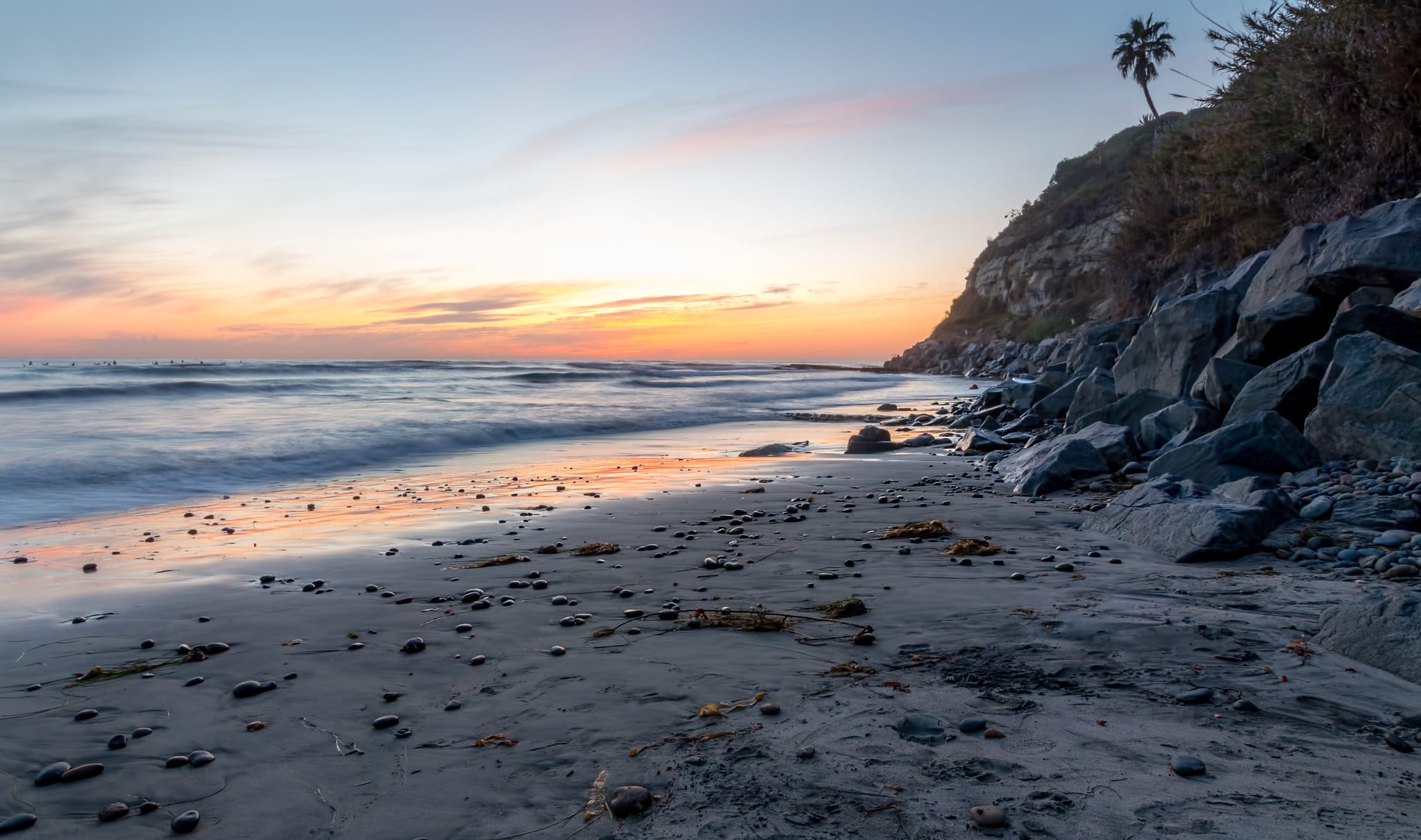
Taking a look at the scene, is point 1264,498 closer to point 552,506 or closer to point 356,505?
point 552,506

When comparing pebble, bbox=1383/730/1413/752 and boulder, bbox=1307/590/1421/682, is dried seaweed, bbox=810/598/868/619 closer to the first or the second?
boulder, bbox=1307/590/1421/682

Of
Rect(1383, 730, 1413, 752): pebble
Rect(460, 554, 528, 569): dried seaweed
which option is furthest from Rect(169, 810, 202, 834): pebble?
Rect(1383, 730, 1413, 752): pebble

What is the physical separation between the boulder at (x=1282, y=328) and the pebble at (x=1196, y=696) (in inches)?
291

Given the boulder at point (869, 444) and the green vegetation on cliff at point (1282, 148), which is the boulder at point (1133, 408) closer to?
the boulder at point (869, 444)

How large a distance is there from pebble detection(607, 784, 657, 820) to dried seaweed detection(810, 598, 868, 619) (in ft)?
6.54

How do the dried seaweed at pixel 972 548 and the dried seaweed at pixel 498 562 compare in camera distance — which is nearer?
the dried seaweed at pixel 972 548

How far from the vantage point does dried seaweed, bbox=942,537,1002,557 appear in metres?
5.62

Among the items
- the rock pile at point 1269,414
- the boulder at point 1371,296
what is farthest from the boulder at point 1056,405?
the boulder at point 1371,296

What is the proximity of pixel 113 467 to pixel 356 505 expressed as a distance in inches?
222

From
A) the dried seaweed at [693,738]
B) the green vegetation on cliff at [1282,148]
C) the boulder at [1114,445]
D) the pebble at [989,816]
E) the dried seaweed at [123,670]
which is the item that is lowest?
the dried seaweed at [123,670]

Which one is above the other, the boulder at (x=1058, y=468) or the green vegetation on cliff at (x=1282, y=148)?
the green vegetation on cliff at (x=1282, y=148)

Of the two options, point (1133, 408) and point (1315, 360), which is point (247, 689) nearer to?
point (1315, 360)

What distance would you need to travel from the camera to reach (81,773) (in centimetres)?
289

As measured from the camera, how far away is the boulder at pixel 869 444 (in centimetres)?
1323
